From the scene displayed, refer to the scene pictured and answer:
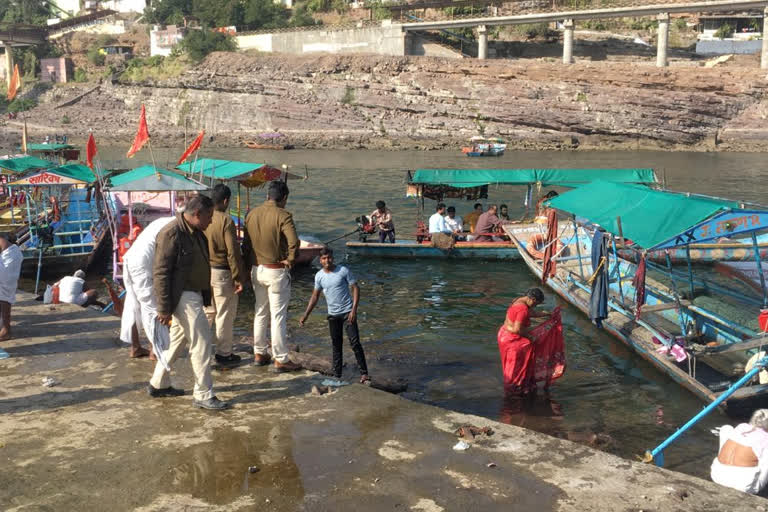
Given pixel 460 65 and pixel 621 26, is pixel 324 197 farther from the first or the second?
pixel 621 26

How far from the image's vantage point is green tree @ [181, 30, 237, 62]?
232 feet

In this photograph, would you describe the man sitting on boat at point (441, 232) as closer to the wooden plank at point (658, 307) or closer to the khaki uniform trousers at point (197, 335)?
the wooden plank at point (658, 307)

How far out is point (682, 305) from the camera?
11.2m

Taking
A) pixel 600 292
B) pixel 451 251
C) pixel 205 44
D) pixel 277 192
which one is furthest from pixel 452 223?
pixel 205 44

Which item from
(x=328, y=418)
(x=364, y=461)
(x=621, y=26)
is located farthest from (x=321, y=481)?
(x=621, y=26)

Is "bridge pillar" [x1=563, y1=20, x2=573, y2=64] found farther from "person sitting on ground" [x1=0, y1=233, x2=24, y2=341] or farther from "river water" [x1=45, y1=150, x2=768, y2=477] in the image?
"person sitting on ground" [x1=0, y1=233, x2=24, y2=341]

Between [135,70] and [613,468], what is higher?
[135,70]

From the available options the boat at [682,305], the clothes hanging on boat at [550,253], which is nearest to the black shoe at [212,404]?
the boat at [682,305]

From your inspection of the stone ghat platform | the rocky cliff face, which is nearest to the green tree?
the rocky cliff face

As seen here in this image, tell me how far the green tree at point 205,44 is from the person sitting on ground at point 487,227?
57536mm

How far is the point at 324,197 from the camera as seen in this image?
32938mm

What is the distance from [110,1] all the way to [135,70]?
30846 millimetres

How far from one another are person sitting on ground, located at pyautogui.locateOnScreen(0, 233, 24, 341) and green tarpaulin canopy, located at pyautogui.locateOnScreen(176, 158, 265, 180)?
27.3 ft

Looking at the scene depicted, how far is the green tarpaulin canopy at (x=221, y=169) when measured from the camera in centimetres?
1755
